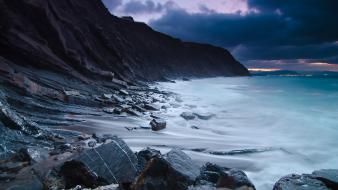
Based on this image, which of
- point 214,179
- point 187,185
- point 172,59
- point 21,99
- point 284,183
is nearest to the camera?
point 187,185

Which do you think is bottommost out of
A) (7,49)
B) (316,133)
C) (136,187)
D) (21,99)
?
(316,133)

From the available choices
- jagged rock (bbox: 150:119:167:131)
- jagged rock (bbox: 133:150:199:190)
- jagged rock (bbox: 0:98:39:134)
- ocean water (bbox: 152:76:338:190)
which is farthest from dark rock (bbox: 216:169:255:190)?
jagged rock (bbox: 150:119:167:131)

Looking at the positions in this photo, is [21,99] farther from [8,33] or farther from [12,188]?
[8,33]

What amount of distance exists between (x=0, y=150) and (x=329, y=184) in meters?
4.18

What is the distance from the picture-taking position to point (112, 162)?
370 centimetres

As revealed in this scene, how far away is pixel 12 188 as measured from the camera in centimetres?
298

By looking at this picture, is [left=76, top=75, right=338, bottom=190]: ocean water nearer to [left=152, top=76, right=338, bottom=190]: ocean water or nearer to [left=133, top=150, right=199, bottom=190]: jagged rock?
[left=152, top=76, right=338, bottom=190]: ocean water

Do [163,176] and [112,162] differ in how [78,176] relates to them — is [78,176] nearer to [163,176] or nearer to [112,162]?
[112,162]

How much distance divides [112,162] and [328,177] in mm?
2531

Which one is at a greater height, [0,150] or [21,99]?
[21,99]

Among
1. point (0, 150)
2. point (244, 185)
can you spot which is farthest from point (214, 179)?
point (0, 150)

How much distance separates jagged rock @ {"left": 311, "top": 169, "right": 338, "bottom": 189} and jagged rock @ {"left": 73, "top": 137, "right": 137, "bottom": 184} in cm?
217

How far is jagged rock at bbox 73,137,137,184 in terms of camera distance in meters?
3.50

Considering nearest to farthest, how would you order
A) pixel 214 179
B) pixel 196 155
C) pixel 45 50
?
1. pixel 214 179
2. pixel 196 155
3. pixel 45 50
